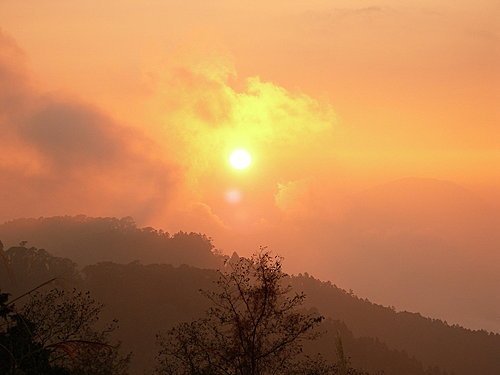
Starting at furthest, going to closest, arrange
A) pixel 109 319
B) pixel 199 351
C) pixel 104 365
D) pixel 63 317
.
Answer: pixel 109 319 < pixel 104 365 < pixel 63 317 < pixel 199 351

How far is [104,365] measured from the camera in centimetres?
4350

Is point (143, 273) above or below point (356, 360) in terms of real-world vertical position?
above

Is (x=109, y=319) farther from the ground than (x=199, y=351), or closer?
farther from the ground

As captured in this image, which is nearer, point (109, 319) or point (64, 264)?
point (109, 319)

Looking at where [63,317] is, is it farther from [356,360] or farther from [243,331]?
[356,360]

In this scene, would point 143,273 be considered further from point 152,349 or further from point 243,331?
point 243,331

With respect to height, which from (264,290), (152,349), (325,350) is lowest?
(264,290)

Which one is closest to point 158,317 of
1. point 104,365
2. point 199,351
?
point 104,365

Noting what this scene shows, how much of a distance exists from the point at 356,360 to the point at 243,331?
170 metres

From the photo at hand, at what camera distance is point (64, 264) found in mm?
186750

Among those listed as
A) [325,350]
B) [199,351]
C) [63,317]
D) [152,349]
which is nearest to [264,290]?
[199,351]

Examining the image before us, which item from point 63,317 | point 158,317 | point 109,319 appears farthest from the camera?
point 158,317

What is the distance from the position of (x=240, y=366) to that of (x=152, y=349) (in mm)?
134072

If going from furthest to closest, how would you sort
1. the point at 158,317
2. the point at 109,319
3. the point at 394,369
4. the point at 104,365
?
the point at 394,369 < the point at 158,317 < the point at 109,319 < the point at 104,365
